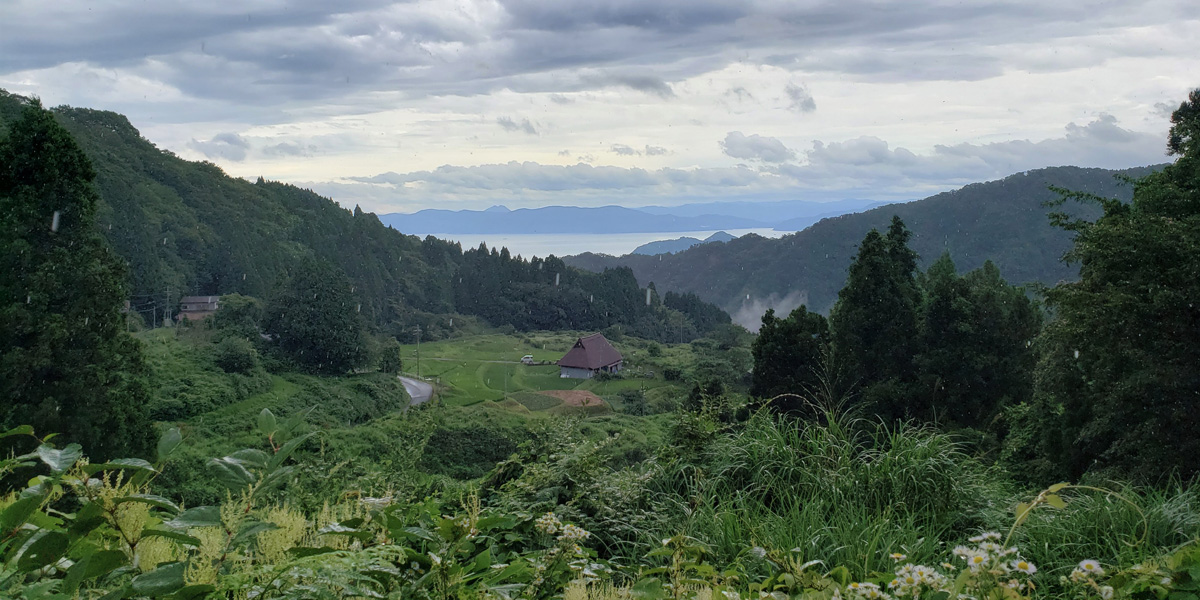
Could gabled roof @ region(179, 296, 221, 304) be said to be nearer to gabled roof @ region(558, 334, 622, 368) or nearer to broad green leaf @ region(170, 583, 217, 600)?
gabled roof @ region(558, 334, 622, 368)

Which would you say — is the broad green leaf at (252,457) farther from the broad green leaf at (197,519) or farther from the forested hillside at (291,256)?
→ the forested hillside at (291,256)

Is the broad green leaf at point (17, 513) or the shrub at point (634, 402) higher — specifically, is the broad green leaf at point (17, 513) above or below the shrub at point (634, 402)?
above

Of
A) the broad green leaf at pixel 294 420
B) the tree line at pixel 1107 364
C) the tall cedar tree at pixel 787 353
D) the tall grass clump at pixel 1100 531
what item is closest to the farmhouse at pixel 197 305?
the tall cedar tree at pixel 787 353

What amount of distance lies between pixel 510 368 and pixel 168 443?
168ft

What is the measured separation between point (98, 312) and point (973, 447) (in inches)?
627

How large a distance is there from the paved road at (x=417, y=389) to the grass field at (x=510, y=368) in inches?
28.3

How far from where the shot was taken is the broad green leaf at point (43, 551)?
1.18m

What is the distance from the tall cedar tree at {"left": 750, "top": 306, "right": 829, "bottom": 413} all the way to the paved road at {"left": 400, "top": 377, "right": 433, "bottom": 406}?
71.4 feet

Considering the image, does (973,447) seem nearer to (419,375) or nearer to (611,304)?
(419,375)

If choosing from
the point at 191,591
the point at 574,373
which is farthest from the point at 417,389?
the point at 191,591

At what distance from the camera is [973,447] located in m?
14.7

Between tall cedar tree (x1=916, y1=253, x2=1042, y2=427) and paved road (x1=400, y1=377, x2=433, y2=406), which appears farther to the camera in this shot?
paved road (x1=400, y1=377, x2=433, y2=406)

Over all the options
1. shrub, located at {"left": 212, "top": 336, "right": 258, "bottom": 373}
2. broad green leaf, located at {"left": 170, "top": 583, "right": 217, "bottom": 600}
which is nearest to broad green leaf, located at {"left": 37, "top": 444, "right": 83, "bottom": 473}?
broad green leaf, located at {"left": 170, "top": 583, "right": 217, "bottom": 600}

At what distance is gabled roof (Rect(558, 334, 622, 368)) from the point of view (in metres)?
50.4
